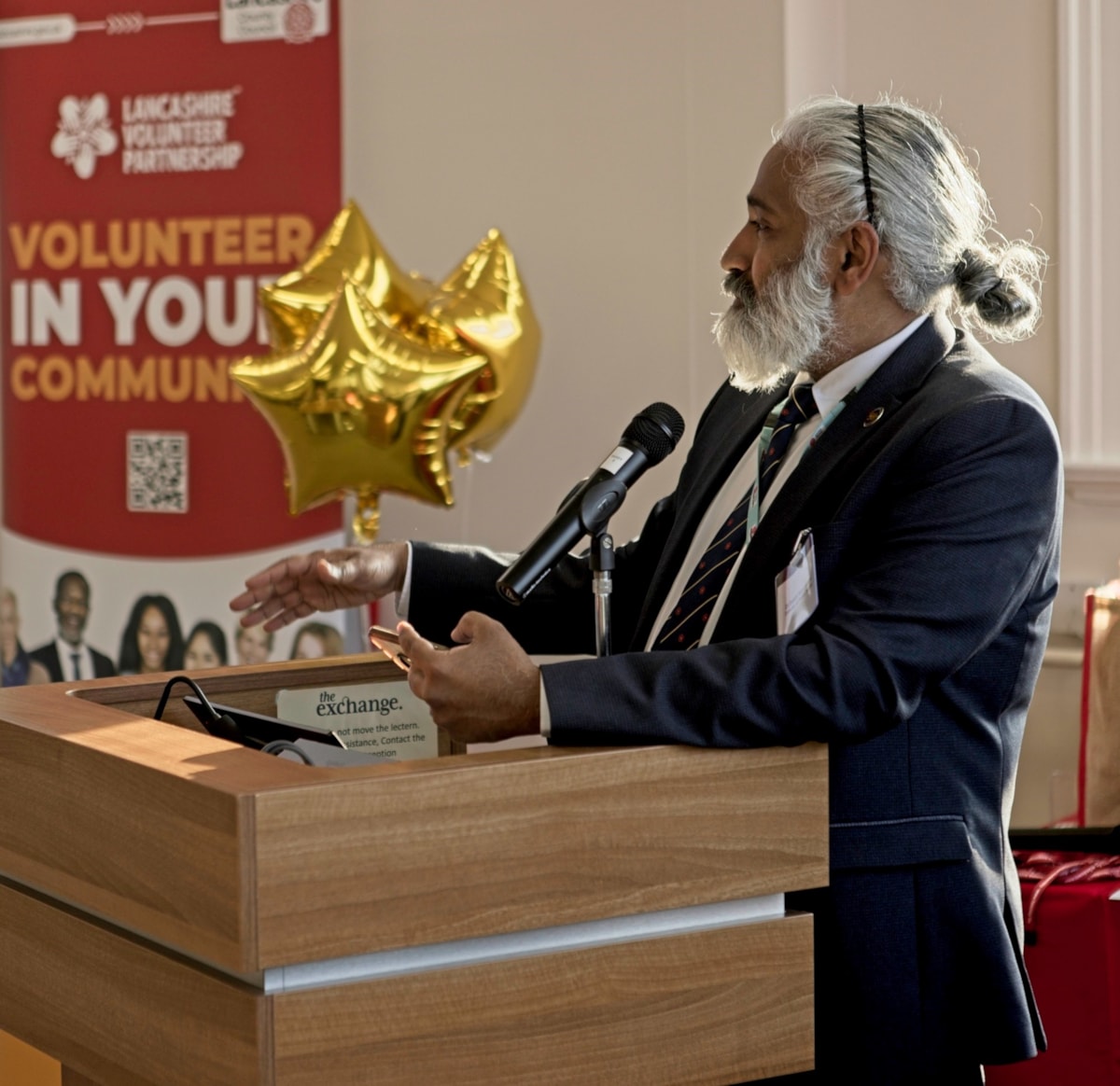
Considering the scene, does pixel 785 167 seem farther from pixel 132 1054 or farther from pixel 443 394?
pixel 443 394

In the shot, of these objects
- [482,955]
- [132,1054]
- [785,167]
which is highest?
[785,167]

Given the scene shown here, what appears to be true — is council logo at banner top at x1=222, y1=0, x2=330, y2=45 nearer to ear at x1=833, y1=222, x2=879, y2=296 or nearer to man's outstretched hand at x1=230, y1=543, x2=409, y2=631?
man's outstretched hand at x1=230, y1=543, x2=409, y2=631

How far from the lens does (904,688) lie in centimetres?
171

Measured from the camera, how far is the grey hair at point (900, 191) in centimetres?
209

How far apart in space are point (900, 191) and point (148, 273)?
11.0 feet

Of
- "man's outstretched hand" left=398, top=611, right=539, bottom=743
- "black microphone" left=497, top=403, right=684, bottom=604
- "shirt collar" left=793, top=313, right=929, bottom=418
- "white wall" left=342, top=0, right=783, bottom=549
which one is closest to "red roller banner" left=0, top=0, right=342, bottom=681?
"white wall" left=342, top=0, right=783, bottom=549

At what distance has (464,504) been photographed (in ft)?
15.3

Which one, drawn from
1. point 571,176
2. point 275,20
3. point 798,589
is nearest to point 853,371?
point 798,589

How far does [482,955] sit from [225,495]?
3.64m

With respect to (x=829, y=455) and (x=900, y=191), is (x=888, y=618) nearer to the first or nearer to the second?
(x=829, y=455)

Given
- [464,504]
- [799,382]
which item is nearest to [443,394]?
[464,504]

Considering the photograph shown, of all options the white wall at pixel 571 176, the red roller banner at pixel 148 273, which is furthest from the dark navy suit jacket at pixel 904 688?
the red roller banner at pixel 148 273

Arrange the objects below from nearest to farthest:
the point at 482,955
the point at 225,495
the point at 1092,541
→ 1. the point at 482,955
2. the point at 1092,541
3. the point at 225,495

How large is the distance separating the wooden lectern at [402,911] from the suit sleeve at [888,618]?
4 centimetres
